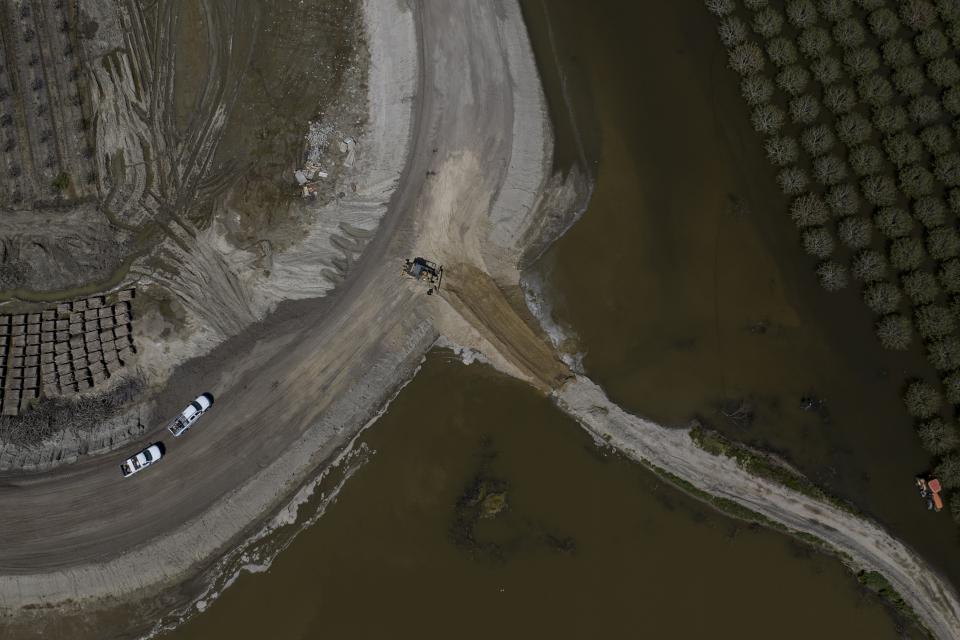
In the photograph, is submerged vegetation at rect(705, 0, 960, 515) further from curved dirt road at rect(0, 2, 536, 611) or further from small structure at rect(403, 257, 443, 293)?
small structure at rect(403, 257, 443, 293)

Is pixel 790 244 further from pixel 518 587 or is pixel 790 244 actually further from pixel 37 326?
pixel 37 326

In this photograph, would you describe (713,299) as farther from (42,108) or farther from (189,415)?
(42,108)

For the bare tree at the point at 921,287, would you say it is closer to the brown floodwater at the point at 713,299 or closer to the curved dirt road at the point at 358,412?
the brown floodwater at the point at 713,299

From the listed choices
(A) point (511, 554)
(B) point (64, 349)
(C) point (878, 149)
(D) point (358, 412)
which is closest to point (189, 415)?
(B) point (64, 349)

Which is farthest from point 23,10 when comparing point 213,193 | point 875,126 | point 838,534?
point 838,534

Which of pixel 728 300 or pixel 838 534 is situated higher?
pixel 728 300
